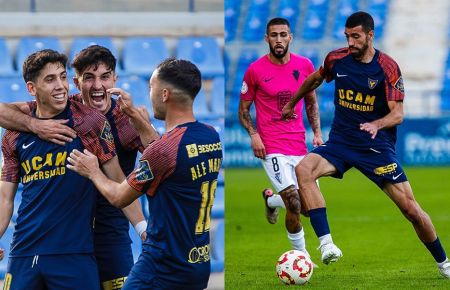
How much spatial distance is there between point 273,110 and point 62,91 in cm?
459

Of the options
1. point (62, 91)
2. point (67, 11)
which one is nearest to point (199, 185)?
point (62, 91)

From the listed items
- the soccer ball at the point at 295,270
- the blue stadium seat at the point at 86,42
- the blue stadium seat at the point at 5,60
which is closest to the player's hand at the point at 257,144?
the soccer ball at the point at 295,270

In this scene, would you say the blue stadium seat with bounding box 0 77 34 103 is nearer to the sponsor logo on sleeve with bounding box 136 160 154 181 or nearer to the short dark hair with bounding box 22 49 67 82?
the short dark hair with bounding box 22 49 67 82

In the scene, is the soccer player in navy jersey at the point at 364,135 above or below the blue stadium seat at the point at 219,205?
above

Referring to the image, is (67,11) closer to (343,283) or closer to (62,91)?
(343,283)

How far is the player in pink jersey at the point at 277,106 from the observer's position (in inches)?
375

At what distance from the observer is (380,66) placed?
Answer: 8.21m

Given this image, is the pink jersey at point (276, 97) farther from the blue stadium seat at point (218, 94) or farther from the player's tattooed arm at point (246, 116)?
the blue stadium seat at point (218, 94)

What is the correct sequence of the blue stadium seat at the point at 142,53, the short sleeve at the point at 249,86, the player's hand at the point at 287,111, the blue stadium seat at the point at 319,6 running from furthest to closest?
1. the blue stadium seat at the point at 319,6
2. the blue stadium seat at the point at 142,53
3. the short sleeve at the point at 249,86
4. the player's hand at the point at 287,111

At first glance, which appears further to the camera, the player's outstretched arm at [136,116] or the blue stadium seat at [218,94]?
the blue stadium seat at [218,94]

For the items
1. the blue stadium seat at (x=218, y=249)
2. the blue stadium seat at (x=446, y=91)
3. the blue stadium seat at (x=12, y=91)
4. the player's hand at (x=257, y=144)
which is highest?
the blue stadium seat at (x=12, y=91)

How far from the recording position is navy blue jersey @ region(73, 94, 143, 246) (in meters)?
5.87

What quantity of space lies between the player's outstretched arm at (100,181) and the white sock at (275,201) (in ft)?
17.3

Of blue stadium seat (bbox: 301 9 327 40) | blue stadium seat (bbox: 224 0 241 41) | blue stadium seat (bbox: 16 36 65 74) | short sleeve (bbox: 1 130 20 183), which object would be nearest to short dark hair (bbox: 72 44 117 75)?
short sleeve (bbox: 1 130 20 183)
